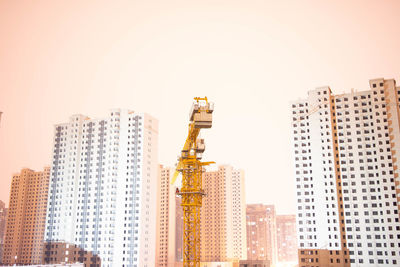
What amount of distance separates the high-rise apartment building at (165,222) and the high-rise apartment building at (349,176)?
70073 mm

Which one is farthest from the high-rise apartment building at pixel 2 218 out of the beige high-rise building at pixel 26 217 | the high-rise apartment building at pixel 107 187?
the high-rise apartment building at pixel 107 187

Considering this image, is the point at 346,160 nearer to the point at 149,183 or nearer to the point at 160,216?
the point at 149,183

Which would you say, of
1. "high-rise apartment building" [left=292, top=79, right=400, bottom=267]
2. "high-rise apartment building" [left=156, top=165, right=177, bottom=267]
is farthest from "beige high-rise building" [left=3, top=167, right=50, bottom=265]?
"high-rise apartment building" [left=292, top=79, right=400, bottom=267]

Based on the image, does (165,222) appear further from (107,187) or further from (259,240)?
(259,240)

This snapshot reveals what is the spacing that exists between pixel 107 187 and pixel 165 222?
164 ft

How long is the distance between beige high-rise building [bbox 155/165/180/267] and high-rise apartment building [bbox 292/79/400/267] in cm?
7007

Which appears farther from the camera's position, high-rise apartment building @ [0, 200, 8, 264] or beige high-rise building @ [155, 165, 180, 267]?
high-rise apartment building @ [0, 200, 8, 264]

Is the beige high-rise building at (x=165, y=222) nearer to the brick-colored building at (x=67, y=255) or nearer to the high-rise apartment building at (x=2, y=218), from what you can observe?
the brick-colored building at (x=67, y=255)

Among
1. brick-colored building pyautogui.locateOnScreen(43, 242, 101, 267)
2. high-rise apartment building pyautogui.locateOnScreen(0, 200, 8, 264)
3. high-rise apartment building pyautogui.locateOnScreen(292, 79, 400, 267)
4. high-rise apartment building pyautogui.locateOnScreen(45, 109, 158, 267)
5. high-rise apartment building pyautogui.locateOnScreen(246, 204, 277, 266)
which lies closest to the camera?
high-rise apartment building pyautogui.locateOnScreen(292, 79, 400, 267)

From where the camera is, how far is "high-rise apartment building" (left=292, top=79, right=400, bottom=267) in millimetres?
84688

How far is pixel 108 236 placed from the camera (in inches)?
3971

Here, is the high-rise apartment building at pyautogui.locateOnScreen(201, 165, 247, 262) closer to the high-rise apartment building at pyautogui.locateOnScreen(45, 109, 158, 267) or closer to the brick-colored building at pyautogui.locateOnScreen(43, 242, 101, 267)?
the high-rise apartment building at pyautogui.locateOnScreen(45, 109, 158, 267)

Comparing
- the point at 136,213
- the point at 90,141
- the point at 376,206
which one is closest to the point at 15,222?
the point at 90,141

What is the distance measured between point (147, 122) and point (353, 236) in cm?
6060
